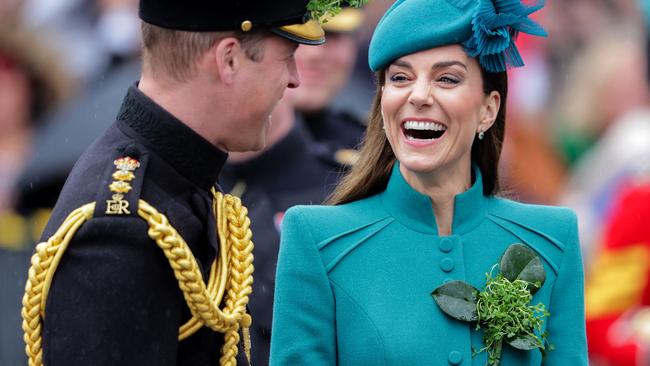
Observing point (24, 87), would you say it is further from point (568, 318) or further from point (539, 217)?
point (568, 318)

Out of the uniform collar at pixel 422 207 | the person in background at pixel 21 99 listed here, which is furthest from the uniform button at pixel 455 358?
the person in background at pixel 21 99

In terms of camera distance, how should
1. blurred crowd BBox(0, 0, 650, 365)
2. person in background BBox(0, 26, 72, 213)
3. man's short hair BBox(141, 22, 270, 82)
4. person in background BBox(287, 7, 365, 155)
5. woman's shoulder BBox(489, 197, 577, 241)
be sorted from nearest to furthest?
man's short hair BBox(141, 22, 270, 82), woman's shoulder BBox(489, 197, 577, 241), blurred crowd BBox(0, 0, 650, 365), person in background BBox(287, 7, 365, 155), person in background BBox(0, 26, 72, 213)

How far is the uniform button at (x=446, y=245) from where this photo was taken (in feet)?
16.4

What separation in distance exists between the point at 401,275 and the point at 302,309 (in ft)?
1.07

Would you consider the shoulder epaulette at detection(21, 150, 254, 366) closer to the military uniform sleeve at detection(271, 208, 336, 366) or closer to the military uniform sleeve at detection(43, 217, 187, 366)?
the military uniform sleeve at detection(43, 217, 187, 366)

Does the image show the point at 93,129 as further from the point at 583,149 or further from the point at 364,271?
the point at 364,271

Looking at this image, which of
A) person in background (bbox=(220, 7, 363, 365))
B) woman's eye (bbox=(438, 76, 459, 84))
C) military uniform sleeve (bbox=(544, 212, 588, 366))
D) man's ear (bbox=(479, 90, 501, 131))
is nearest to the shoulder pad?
woman's eye (bbox=(438, 76, 459, 84))

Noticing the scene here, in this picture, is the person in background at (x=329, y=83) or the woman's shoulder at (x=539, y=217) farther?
the person in background at (x=329, y=83)

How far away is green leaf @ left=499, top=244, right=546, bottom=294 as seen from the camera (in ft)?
16.2

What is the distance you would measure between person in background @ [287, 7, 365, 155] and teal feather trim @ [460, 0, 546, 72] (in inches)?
154

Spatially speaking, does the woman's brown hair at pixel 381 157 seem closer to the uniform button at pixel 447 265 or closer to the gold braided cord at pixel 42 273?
the uniform button at pixel 447 265

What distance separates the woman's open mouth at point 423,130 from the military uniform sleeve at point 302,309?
43 cm

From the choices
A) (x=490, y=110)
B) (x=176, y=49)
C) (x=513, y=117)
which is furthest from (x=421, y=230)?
(x=513, y=117)

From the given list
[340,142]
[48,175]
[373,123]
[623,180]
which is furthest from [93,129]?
[373,123]
